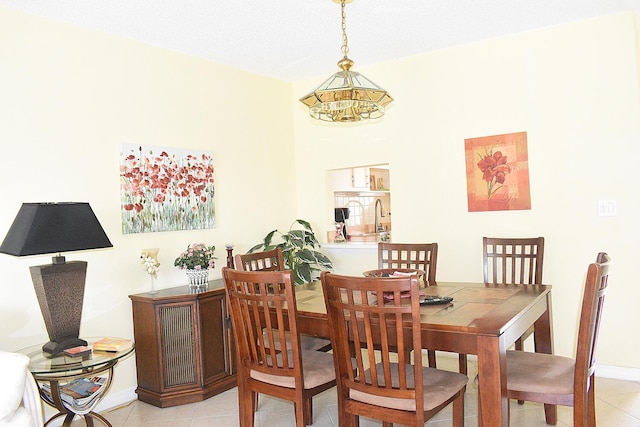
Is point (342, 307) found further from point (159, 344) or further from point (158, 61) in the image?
point (158, 61)

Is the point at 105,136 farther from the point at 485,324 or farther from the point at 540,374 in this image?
the point at 540,374

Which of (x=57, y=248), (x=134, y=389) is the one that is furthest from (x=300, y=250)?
(x=57, y=248)

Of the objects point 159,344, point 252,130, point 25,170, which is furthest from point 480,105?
point 25,170

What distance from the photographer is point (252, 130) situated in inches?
181

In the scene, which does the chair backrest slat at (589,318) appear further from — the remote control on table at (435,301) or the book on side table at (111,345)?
the book on side table at (111,345)

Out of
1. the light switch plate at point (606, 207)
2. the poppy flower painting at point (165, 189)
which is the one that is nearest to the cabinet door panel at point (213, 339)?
the poppy flower painting at point (165, 189)

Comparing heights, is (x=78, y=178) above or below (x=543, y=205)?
above

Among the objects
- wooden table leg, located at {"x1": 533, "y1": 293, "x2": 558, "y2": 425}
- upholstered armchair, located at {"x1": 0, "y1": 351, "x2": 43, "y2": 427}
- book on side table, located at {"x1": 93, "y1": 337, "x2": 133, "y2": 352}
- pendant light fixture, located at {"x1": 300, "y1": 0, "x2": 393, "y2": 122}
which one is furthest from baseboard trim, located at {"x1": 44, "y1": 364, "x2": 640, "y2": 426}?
pendant light fixture, located at {"x1": 300, "y1": 0, "x2": 393, "y2": 122}

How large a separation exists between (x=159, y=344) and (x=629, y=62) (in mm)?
3703

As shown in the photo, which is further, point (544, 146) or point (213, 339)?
point (544, 146)

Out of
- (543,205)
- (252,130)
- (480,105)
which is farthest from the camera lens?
(252,130)

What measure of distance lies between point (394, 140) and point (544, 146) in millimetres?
1241

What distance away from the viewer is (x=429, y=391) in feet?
7.13

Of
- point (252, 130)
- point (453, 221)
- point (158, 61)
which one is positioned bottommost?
point (453, 221)
